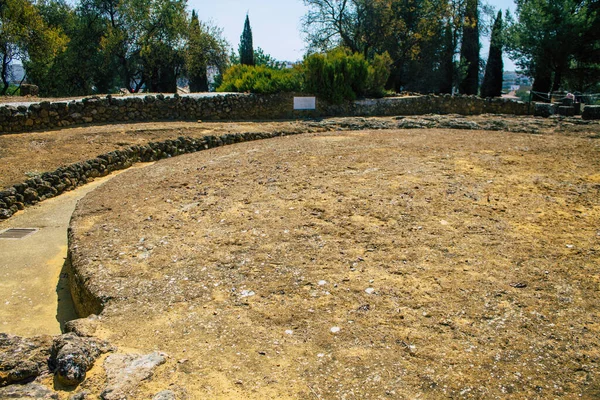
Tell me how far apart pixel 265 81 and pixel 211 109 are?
2221mm

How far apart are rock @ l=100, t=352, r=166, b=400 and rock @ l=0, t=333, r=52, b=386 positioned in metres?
0.42

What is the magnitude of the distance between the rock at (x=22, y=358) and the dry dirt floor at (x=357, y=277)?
0.38 meters

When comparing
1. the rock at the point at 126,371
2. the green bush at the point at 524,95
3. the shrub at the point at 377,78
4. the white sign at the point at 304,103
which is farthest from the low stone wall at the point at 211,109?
the rock at the point at 126,371

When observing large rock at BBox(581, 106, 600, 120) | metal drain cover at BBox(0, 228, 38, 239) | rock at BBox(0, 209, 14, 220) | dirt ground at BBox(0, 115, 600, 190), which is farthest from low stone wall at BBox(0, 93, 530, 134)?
metal drain cover at BBox(0, 228, 38, 239)

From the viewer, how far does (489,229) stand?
17.8 ft

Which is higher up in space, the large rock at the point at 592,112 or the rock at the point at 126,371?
the large rock at the point at 592,112

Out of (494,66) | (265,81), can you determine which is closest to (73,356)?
(265,81)

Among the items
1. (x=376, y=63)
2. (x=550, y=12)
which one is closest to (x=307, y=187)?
(x=376, y=63)

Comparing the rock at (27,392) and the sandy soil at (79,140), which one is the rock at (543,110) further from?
the rock at (27,392)

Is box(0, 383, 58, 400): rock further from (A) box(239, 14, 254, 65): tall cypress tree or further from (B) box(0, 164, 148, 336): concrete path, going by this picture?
(A) box(239, 14, 254, 65): tall cypress tree

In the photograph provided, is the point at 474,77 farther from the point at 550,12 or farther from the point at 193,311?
the point at 193,311

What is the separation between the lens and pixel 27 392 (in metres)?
2.81

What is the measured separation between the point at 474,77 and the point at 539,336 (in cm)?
2580

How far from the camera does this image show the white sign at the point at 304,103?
52.7 feet
